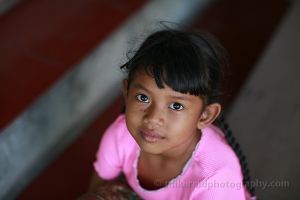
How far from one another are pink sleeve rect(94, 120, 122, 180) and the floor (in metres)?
0.42

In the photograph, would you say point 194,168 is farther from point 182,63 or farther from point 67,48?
point 67,48

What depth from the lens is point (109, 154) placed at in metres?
1.31

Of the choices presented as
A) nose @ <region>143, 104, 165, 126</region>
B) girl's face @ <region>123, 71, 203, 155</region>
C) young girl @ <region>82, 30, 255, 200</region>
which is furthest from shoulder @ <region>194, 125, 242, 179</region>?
nose @ <region>143, 104, 165, 126</region>

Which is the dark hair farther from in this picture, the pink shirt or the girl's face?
the pink shirt

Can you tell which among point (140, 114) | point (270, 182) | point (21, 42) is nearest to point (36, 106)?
point (21, 42)

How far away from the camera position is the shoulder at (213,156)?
114 centimetres

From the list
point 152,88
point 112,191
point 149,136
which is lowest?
point 112,191

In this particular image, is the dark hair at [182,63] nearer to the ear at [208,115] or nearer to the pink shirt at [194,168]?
the ear at [208,115]

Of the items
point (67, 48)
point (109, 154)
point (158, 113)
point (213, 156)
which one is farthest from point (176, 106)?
point (67, 48)

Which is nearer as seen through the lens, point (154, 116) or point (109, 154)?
point (154, 116)

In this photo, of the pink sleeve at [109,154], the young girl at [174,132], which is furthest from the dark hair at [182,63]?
the pink sleeve at [109,154]

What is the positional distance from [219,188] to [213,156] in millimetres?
96

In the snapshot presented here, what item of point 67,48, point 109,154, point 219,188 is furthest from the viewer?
point 67,48

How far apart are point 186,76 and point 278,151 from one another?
0.88 meters
